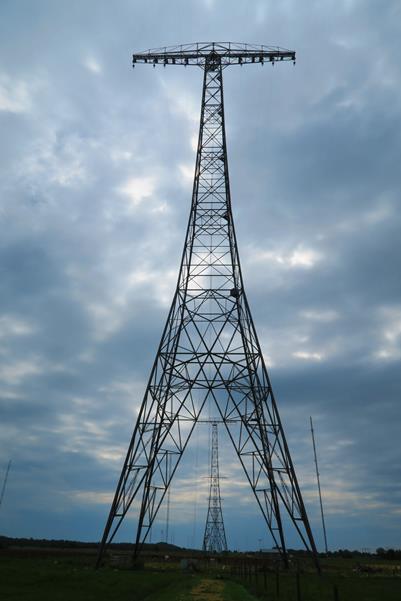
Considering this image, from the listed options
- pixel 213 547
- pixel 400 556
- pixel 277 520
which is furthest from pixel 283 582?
pixel 400 556

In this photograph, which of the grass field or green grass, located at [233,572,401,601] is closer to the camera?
the grass field

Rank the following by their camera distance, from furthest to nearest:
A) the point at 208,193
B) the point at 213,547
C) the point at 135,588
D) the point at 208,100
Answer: the point at 213,547 → the point at 208,100 → the point at 208,193 → the point at 135,588

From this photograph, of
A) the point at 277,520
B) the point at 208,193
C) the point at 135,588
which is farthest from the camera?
the point at 208,193

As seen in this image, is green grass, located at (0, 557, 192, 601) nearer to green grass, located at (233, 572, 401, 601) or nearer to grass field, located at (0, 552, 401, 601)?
grass field, located at (0, 552, 401, 601)

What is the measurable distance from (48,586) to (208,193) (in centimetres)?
2357

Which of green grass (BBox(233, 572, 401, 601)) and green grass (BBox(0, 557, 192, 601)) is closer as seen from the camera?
green grass (BBox(0, 557, 192, 601))

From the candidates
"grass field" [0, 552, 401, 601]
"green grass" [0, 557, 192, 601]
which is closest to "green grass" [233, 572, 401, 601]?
"grass field" [0, 552, 401, 601]

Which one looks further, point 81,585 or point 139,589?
point 81,585

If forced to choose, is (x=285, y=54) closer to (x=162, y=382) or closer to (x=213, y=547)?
(x=162, y=382)

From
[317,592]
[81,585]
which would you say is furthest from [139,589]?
[317,592]

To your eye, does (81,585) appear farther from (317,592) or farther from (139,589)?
(317,592)

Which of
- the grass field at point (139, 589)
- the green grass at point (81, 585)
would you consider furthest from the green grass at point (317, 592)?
the green grass at point (81, 585)

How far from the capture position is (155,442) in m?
27.7

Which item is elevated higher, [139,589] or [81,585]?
[81,585]
